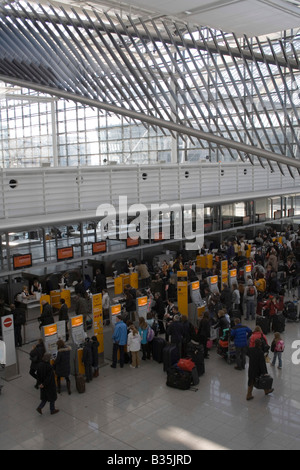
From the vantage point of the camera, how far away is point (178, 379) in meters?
10.3

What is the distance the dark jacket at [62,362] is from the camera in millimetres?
9859

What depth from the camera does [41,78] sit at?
893cm

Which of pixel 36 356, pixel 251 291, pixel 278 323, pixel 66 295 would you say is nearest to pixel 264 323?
pixel 278 323

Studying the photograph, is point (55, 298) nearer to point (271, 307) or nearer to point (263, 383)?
point (271, 307)

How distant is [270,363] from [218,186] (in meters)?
10.7

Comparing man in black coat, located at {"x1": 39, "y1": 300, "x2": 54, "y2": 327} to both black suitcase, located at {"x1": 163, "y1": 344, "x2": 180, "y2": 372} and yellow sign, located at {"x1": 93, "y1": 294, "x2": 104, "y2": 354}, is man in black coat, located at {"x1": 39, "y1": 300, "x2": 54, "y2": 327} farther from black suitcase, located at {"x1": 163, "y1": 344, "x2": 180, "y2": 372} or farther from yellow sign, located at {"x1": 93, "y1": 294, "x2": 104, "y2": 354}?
black suitcase, located at {"x1": 163, "y1": 344, "x2": 180, "y2": 372}

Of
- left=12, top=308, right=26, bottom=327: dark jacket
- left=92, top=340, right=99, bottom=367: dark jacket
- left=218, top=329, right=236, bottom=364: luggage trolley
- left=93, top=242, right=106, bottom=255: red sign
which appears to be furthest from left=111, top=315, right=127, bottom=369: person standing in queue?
left=93, top=242, right=106, bottom=255: red sign

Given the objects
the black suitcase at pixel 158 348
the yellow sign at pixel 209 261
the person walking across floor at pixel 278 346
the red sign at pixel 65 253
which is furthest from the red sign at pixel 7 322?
the yellow sign at pixel 209 261

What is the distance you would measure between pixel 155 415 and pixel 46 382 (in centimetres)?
213

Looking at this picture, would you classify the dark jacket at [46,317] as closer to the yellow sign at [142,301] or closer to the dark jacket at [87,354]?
the dark jacket at [87,354]

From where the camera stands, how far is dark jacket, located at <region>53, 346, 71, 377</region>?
9859 mm
